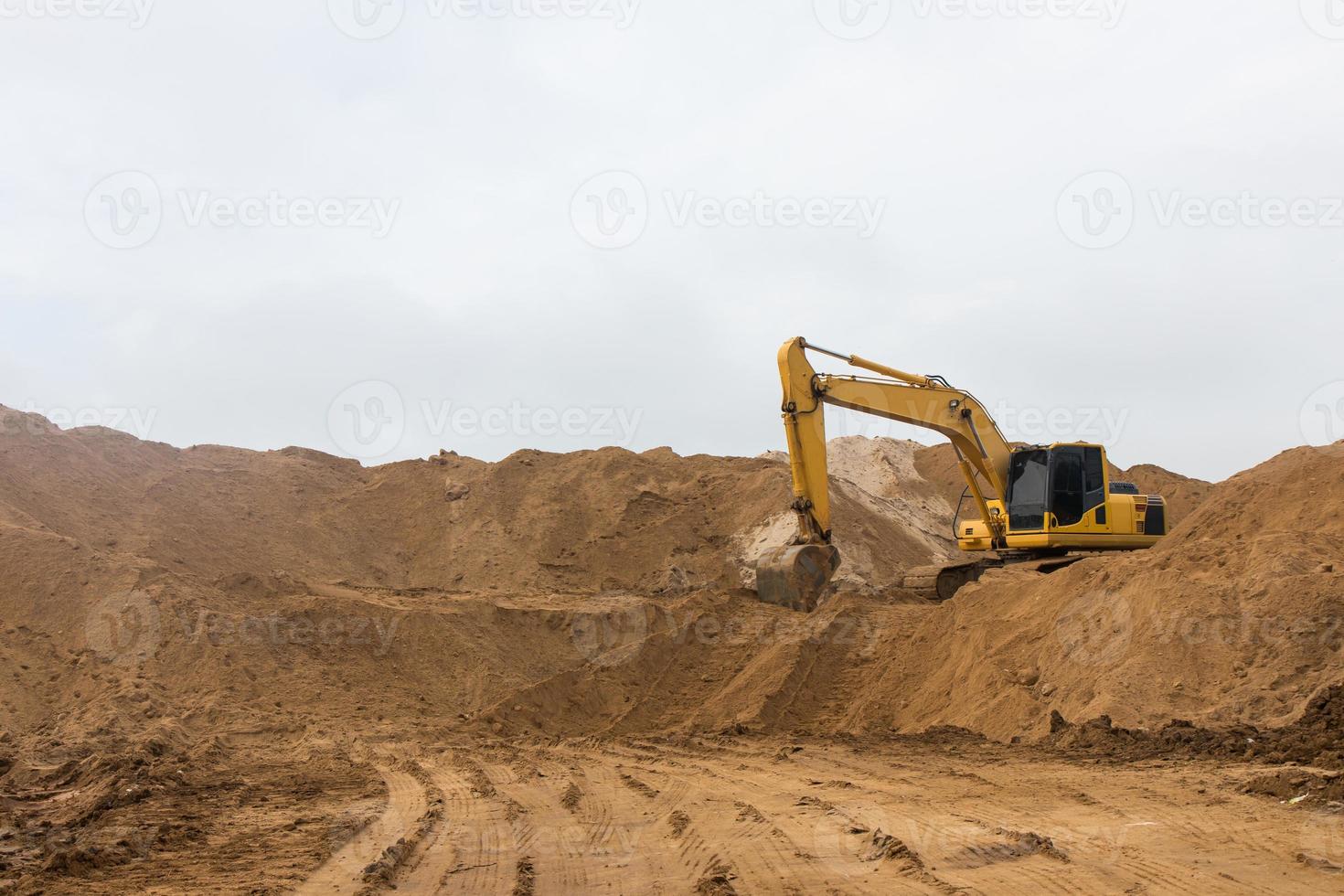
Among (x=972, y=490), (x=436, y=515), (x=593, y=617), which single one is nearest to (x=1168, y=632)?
(x=972, y=490)

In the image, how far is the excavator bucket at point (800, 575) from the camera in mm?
16703

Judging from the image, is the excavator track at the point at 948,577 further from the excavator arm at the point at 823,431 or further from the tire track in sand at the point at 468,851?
the tire track in sand at the point at 468,851

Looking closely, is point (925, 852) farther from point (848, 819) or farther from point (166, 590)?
point (166, 590)

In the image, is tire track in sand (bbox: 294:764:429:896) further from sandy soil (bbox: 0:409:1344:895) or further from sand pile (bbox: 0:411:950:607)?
sand pile (bbox: 0:411:950:607)

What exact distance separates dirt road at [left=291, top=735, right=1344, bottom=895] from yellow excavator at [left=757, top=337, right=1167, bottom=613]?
6276mm

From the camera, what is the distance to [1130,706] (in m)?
10.6

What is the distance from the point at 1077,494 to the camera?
1761 cm

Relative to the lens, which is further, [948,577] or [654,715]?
[948,577]

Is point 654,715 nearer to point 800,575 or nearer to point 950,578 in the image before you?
point 800,575

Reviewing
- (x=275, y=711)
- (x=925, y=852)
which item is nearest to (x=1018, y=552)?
(x=275, y=711)

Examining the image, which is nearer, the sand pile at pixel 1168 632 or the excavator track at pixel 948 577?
the sand pile at pixel 1168 632

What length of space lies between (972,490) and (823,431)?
380cm

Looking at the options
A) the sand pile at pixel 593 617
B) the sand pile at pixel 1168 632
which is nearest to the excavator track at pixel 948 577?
the sand pile at pixel 593 617

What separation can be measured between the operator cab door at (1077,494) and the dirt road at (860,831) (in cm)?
788
